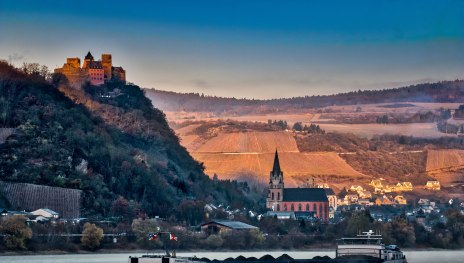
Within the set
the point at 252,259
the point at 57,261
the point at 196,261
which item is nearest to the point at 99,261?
the point at 57,261

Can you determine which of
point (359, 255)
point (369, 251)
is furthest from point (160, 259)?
point (369, 251)

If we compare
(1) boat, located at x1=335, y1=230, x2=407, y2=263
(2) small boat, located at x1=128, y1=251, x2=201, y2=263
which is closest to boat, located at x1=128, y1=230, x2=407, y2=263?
(1) boat, located at x1=335, y1=230, x2=407, y2=263

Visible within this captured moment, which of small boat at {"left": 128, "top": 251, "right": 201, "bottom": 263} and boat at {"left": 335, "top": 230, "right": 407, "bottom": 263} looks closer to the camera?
small boat at {"left": 128, "top": 251, "right": 201, "bottom": 263}

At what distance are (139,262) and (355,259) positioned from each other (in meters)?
35.0

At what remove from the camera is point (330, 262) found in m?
166

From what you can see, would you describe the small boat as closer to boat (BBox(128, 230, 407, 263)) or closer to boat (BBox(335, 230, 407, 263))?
boat (BBox(128, 230, 407, 263))

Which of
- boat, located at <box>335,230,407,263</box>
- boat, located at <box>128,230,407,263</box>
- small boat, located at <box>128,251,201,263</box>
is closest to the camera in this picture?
small boat, located at <box>128,251,201,263</box>

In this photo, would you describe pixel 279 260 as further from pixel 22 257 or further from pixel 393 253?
pixel 22 257

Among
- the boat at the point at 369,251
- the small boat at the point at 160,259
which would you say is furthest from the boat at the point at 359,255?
the small boat at the point at 160,259

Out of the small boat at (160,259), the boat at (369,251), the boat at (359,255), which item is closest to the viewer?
the small boat at (160,259)

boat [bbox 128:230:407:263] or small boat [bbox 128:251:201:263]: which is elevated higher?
small boat [bbox 128:251:201:263]

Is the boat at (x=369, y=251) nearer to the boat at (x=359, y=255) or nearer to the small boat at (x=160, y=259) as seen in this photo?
the boat at (x=359, y=255)

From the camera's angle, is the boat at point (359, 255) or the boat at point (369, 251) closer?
the boat at point (359, 255)

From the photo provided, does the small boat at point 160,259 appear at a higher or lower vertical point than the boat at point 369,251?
higher
